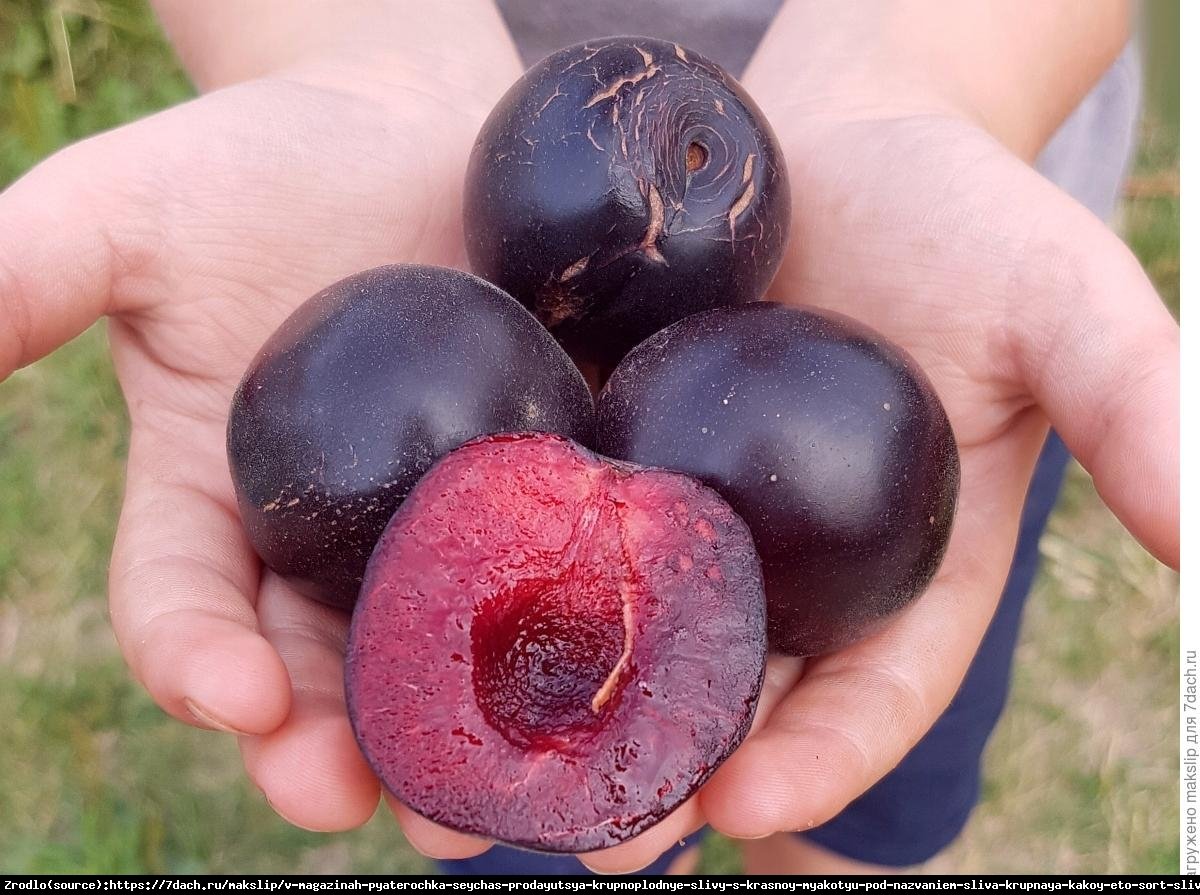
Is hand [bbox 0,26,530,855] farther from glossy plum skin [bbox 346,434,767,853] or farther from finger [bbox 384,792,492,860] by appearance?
glossy plum skin [bbox 346,434,767,853]

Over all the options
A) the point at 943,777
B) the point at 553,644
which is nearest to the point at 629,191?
the point at 553,644

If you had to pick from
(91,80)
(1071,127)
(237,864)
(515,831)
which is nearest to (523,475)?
(515,831)

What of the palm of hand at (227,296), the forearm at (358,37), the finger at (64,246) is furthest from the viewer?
the forearm at (358,37)

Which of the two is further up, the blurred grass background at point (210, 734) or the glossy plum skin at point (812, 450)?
the glossy plum skin at point (812, 450)

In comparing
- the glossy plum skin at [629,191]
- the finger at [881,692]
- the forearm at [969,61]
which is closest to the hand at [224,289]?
the glossy plum skin at [629,191]

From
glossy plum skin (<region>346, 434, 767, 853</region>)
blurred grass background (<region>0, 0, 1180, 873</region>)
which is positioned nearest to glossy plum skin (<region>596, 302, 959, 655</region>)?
glossy plum skin (<region>346, 434, 767, 853</region>)

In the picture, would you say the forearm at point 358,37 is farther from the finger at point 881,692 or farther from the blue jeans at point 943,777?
the blue jeans at point 943,777
